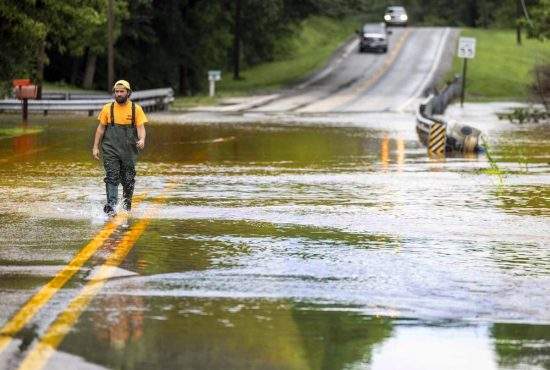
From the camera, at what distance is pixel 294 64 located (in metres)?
94.5

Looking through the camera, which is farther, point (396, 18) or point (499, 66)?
point (396, 18)

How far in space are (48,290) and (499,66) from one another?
259 ft

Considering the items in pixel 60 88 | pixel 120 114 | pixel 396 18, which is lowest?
pixel 60 88

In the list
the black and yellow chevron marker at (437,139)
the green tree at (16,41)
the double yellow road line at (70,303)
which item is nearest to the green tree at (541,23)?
the green tree at (16,41)

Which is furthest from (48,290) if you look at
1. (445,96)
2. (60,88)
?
(60,88)

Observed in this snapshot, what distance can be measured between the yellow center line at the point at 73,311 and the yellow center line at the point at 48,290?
195 millimetres

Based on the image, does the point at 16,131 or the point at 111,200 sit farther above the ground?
the point at 111,200

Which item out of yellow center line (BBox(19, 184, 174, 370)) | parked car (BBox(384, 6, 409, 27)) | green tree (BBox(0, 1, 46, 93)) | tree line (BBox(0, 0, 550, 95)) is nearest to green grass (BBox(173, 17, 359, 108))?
tree line (BBox(0, 0, 550, 95))

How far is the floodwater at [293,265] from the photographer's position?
28.3ft

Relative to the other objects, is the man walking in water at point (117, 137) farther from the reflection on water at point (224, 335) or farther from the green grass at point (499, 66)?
the green grass at point (499, 66)

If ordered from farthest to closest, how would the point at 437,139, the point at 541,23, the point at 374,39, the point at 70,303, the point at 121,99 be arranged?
the point at 374,39 → the point at 541,23 → the point at 437,139 → the point at 121,99 → the point at 70,303

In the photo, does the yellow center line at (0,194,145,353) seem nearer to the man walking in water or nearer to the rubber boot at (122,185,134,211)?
the man walking in water

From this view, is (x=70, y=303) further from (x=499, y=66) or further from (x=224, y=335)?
(x=499, y=66)

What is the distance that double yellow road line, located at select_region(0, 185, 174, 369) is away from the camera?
8492 mm
